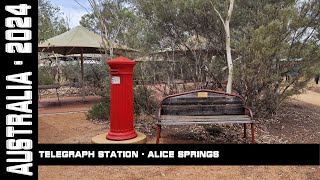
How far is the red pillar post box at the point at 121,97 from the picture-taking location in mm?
5289

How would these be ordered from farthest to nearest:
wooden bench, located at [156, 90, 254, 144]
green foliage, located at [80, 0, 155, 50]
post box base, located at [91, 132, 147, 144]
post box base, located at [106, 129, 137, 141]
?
green foliage, located at [80, 0, 155, 50] → wooden bench, located at [156, 90, 254, 144] → post box base, located at [106, 129, 137, 141] → post box base, located at [91, 132, 147, 144]

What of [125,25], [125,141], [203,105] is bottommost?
[125,141]

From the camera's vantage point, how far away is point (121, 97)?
17.6 ft

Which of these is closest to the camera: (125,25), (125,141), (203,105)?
(125,141)

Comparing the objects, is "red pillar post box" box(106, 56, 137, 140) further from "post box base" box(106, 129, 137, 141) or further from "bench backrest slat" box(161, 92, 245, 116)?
"bench backrest slat" box(161, 92, 245, 116)

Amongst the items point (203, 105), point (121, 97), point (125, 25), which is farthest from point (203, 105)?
point (125, 25)

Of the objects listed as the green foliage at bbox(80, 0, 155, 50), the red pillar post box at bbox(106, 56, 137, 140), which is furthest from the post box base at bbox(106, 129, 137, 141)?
the green foliage at bbox(80, 0, 155, 50)

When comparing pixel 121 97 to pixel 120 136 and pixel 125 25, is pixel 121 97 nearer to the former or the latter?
pixel 120 136

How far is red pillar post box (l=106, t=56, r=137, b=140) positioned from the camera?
5.29 meters

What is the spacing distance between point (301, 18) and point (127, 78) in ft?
14.3

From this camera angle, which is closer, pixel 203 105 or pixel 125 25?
pixel 203 105

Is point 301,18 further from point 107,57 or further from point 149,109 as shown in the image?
point 107,57

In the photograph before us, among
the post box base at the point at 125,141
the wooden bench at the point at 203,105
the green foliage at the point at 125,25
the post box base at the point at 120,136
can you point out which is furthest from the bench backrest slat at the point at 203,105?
the green foliage at the point at 125,25

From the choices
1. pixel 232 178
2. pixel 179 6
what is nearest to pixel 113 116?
pixel 232 178
